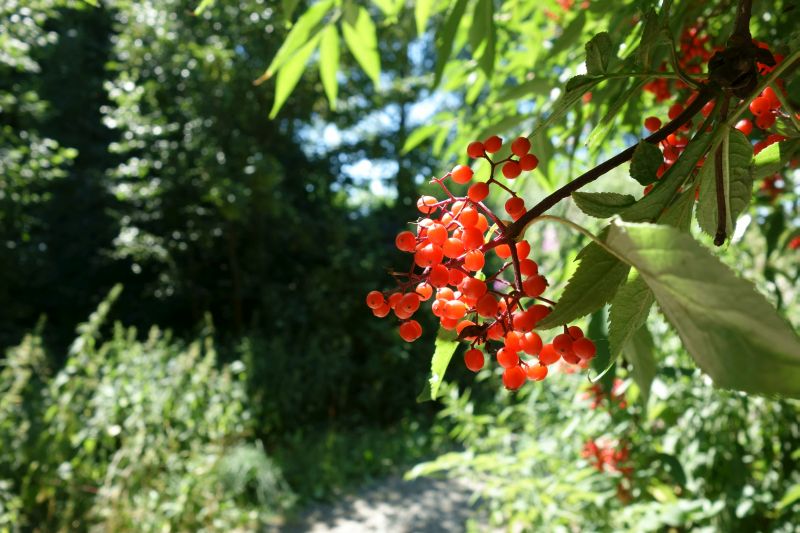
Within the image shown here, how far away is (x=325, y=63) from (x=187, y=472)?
2.66 meters

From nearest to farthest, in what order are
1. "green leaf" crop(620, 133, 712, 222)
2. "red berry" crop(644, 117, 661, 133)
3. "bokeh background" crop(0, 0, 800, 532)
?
1. "green leaf" crop(620, 133, 712, 222)
2. "red berry" crop(644, 117, 661, 133)
3. "bokeh background" crop(0, 0, 800, 532)

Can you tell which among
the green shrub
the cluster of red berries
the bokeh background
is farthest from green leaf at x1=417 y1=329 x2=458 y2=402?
the green shrub

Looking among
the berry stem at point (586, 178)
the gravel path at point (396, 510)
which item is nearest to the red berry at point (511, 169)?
the berry stem at point (586, 178)

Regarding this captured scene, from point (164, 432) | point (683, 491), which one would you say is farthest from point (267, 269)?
point (683, 491)

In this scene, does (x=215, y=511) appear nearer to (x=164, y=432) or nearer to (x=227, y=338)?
(x=164, y=432)

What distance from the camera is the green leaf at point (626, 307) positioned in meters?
0.31

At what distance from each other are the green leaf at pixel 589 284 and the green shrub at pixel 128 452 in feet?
8.93

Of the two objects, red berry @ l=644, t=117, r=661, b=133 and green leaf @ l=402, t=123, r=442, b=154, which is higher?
green leaf @ l=402, t=123, r=442, b=154

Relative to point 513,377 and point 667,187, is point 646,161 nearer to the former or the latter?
point 667,187

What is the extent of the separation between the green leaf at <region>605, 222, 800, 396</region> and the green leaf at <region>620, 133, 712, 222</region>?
0.32 ft

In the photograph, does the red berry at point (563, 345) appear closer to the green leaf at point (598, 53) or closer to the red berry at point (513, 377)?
the red berry at point (513, 377)

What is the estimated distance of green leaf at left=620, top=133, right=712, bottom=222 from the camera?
1.05 feet

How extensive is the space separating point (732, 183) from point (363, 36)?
2.67 feet

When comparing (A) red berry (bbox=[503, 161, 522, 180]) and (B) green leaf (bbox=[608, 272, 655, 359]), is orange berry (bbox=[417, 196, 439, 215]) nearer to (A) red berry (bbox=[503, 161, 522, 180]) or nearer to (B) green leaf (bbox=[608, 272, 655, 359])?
(A) red berry (bbox=[503, 161, 522, 180])
